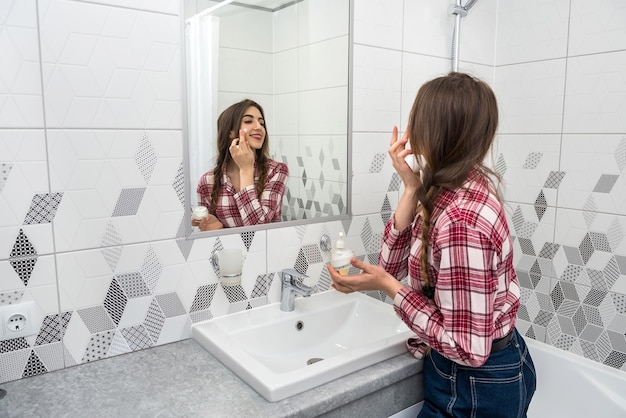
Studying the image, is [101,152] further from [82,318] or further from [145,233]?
[82,318]

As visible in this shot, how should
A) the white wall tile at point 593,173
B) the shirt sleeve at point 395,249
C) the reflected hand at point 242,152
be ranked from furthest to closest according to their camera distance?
the white wall tile at point 593,173, the reflected hand at point 242,152, the shirt sleeve at point 395,249

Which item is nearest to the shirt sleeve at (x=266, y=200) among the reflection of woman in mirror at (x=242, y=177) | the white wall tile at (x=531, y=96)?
the reflection of woman in mirror at (x=242, y=177)

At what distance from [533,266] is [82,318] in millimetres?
1666

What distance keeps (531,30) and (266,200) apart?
1270 millimetres

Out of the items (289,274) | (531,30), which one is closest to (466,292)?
(289,274)

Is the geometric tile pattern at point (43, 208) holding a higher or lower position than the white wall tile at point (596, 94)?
lower

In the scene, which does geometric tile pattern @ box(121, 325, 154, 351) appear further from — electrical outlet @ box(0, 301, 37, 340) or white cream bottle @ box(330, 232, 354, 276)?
white cream bottle @ box(330, 232, 354, 276)

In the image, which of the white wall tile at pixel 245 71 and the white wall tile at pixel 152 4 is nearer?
the white wall tile at pixel 152 4

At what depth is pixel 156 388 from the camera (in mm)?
1184

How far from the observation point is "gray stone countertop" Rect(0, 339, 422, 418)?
3.56 ft

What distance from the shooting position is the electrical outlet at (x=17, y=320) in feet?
3.84

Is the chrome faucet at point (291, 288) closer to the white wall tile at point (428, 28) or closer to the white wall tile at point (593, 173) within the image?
the white wall tile at point (428, 28)

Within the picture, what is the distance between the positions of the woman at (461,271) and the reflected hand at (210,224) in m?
0.45

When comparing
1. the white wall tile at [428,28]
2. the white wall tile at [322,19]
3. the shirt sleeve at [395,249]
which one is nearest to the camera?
the shirt sleeve at [395,249]
